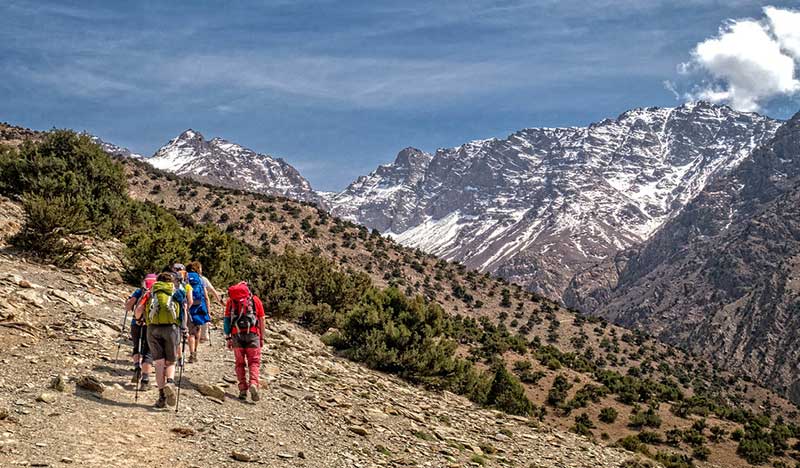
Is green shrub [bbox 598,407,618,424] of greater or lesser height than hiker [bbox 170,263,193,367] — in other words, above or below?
below

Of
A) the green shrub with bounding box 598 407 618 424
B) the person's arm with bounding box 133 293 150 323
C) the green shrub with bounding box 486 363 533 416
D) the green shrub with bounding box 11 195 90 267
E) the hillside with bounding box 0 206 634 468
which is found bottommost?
the green shrub with bounding box 598 407 618 424

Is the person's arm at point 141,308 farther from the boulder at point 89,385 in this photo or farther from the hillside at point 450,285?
the hillside at point 450,285

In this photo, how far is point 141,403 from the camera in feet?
31.7

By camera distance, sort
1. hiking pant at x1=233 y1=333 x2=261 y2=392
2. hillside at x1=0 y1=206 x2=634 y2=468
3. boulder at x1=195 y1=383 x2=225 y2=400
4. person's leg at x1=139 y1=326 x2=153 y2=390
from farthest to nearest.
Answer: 1. hiking pant at x1=233 y1=333 x2=261 y2=392
2. boulder at x1=195 y1=383 x2=225 y2=400
3. person's leg at x1=139 y1=326 x2=153 y2=390
4. hillside at x1=0 y1=206 x2=634 y2=468

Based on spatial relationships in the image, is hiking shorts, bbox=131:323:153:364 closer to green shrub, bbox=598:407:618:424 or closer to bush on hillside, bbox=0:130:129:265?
bush on hillside, bbox=0:130:129:265

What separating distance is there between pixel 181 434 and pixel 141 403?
1.20 metres

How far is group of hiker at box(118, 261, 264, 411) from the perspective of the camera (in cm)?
969

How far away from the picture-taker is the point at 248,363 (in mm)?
11133

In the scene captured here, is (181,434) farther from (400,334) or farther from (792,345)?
(792,345)

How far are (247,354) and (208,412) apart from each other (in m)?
1.33

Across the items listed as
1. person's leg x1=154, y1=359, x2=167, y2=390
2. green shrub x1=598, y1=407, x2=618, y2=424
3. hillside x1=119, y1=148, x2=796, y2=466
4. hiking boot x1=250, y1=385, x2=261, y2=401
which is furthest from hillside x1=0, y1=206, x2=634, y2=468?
hillside x1=119, y1=148, x2=796, y2=466

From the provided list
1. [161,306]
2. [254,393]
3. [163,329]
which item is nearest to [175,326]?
[163,329]

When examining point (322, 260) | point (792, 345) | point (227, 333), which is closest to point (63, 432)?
point (227, 333)

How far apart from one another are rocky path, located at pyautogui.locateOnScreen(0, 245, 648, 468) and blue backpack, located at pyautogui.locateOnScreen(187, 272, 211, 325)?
102 centimetres
